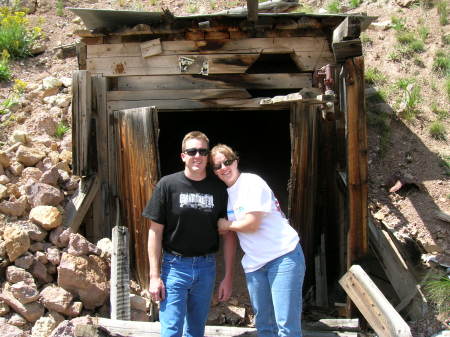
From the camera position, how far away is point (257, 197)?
3.37 m

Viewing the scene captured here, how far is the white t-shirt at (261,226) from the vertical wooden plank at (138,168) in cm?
233

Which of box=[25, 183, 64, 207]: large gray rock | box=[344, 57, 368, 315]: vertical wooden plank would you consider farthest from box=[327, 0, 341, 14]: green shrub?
box=[25, 183, 64, 207]: large gray rock

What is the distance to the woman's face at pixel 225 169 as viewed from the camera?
3541mm

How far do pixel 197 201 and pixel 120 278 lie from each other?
173 cm

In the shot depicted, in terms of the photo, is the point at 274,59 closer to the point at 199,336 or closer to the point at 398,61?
the point at 398,61

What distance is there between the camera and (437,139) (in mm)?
7996

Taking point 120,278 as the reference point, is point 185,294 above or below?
above

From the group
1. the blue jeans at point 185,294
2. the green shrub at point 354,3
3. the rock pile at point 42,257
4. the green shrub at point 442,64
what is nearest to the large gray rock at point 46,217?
the rock pile at point 42,257

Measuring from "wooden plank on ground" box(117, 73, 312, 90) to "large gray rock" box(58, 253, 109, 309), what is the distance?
2573 millimetres

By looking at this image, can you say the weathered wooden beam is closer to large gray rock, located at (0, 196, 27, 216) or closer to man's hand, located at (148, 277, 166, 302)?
man's hand, located at (148, 277, 166, 302)

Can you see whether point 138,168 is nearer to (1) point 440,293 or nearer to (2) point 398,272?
(2) point 398,272

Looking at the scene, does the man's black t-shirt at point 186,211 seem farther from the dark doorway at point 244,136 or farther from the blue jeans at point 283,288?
the dark doorway at point 244,136

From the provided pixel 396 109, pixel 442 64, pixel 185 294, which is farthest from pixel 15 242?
pixel 442 64

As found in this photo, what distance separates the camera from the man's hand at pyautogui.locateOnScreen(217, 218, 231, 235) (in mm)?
3535
